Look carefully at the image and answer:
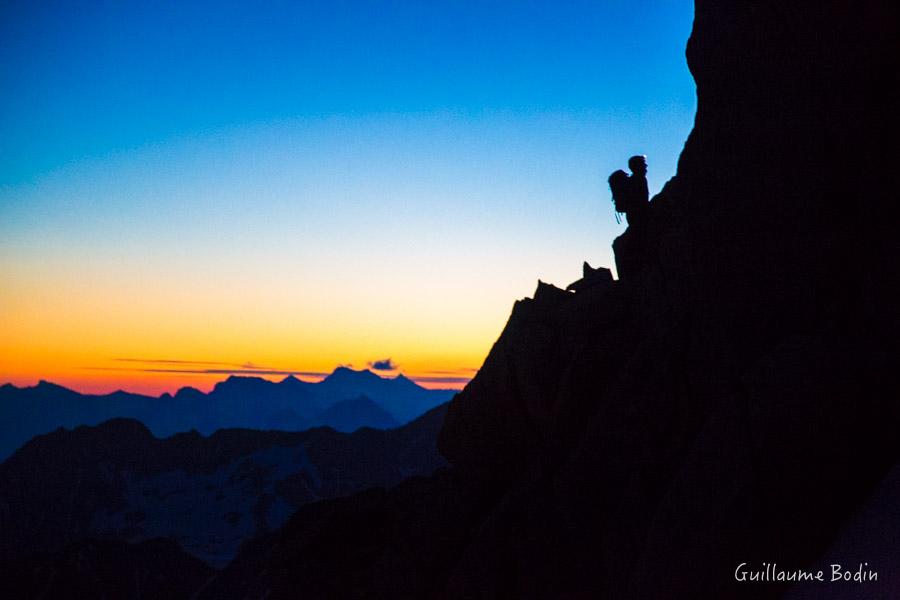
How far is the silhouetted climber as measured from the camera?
31.7 meters

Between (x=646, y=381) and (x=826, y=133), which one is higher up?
(x=826, y=133)

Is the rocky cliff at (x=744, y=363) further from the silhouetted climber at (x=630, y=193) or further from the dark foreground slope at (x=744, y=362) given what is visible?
the silhouetted climber at (x=630, y=193)

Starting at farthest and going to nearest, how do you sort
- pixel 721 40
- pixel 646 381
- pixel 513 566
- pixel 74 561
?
1. pixel 74 561
2. pixel 513 566
3. pixel 646 381
4. pixel 721 40

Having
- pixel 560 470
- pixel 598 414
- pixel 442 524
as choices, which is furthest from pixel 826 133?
pixel 442 524

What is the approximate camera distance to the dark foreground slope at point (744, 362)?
15.1 metres

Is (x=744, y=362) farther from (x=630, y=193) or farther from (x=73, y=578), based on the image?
(x=73, y=578)

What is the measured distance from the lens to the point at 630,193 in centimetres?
3167

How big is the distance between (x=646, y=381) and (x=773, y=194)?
28.5 ft

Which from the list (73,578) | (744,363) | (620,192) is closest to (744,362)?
(744,363)

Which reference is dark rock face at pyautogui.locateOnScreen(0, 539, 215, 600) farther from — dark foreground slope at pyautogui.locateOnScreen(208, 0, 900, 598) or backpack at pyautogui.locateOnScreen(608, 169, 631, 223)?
backpack at pyautogui.locateOnScreen(608, 169, 631, 223)

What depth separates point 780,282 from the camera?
1797 cm

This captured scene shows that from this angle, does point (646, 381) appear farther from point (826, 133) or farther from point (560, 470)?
point (826, 133)

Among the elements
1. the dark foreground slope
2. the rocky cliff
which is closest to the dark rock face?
the dark foreground slope

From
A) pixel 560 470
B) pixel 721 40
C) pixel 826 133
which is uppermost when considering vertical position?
pixel 721 40
